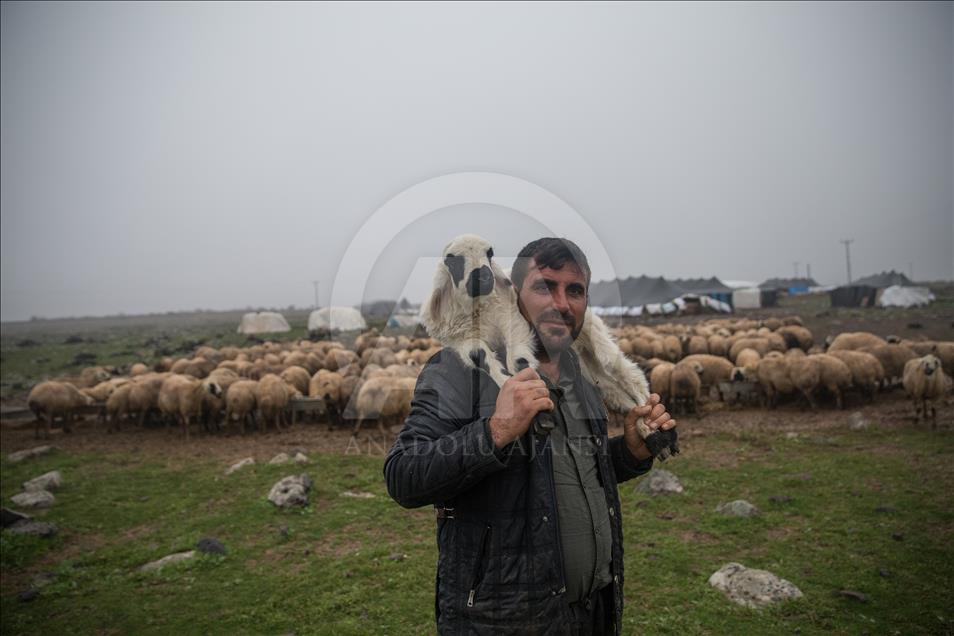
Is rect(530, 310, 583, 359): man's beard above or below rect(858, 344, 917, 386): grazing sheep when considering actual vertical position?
above

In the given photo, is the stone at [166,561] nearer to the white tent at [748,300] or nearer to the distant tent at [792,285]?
the white tent at [748,300]

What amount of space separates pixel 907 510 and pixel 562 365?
22.7 ft

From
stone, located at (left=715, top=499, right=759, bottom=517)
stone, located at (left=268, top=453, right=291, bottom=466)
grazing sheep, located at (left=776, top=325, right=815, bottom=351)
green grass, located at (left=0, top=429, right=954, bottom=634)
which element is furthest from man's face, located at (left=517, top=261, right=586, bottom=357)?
grazing sheep, located at (left=776, top=325, right=815, bottom=351)

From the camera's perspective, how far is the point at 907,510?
6.63 m

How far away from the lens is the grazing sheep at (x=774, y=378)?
43.1 ft

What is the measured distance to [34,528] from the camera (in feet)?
25.3

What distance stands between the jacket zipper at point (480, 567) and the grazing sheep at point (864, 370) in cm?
1400

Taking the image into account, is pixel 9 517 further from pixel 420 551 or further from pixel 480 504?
pixel 480 504

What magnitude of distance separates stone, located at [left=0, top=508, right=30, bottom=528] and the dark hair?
965 cm

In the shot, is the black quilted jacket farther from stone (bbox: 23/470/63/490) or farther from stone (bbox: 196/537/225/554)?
stone (bbox: 23/470/63/490)

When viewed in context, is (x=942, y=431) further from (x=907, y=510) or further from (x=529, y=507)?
(x=529, y=507)

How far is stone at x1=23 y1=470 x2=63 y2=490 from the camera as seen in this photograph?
32.0 ft

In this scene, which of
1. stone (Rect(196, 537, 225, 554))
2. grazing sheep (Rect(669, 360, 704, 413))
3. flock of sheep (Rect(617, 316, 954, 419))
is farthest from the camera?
grazing sheep (Rect(669, 360, 704, 413))

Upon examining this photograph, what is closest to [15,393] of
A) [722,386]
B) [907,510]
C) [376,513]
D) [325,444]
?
[325,444]
